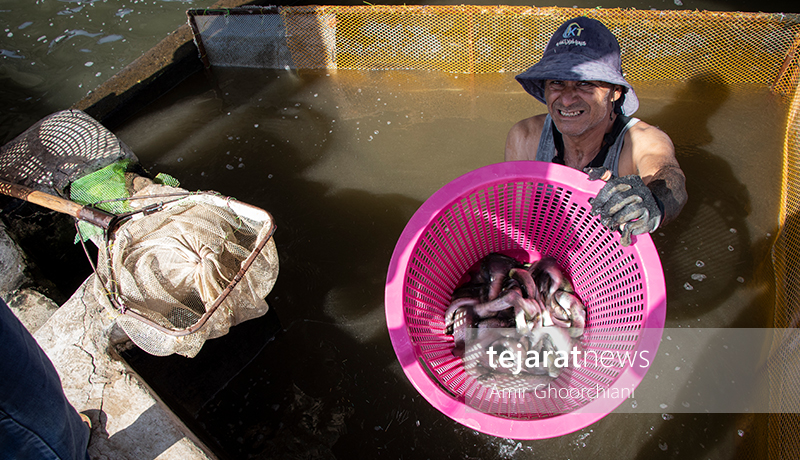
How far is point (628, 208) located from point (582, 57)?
90 centimetres

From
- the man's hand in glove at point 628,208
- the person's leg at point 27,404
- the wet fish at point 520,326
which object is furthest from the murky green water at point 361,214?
the man's hand in glove at point 628,208

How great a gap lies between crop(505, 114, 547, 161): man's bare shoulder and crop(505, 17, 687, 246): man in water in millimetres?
109

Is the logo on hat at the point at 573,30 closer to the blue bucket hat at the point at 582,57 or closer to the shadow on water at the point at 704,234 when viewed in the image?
the blue bucket hat at the point at 582,57

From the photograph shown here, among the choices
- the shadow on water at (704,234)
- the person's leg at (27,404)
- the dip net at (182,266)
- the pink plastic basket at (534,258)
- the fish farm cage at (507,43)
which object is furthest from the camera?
the fish farm cage at (507,43)

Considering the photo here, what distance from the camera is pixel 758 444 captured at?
246 cm

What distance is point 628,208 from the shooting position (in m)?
1.89

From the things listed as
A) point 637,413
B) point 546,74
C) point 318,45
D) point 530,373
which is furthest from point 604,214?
point 318,45

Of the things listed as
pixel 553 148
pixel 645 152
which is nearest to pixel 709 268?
pixel 645 152

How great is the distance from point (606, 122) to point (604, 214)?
95cm

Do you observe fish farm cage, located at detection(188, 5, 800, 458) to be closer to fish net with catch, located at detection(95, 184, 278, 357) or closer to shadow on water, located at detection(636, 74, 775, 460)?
shadow on water, located at detection(636, 74, 775, 460)

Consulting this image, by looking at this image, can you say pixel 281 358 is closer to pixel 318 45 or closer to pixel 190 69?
pixel 318 45

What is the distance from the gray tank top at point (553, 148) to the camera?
265cm

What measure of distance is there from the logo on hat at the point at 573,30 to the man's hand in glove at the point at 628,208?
0.92 meters

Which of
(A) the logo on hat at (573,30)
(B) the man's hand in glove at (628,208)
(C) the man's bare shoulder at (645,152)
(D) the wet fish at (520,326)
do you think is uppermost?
(A) the logo on hat at (573,30)
